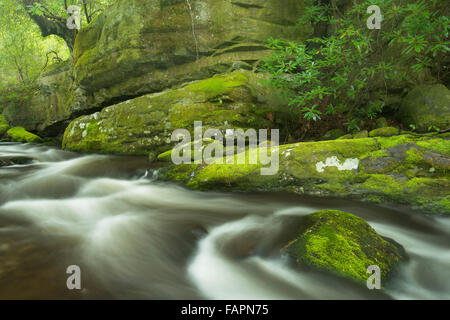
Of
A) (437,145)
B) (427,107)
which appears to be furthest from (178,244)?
(427,107)

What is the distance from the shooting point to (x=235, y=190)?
3945mm

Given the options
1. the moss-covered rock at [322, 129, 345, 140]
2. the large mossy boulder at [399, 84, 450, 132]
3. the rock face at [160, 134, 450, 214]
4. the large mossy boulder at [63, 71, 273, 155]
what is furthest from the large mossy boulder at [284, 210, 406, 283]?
the large mossy boulder at [63, 71, 273, 155]

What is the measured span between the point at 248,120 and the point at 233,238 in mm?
3864

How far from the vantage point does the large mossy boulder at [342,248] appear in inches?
72.9

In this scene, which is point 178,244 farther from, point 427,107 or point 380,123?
point 427,107

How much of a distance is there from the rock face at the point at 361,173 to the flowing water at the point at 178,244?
189 mm

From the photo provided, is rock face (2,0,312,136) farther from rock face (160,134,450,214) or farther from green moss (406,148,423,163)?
green moss (406,148,423,163)

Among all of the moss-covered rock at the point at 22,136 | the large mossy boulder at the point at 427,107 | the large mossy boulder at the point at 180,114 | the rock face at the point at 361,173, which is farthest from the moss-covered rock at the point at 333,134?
the moss-covered rock at the point at 22,136

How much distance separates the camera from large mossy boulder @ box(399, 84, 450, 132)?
476cm

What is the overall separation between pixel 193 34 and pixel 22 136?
954cm

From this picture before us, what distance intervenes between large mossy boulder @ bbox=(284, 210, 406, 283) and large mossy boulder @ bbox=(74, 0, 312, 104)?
254 inches

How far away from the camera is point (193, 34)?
304 inches
